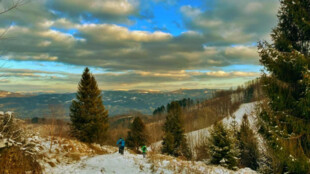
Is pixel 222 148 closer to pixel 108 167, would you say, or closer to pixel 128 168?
pixel 128 168

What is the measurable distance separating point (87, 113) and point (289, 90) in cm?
Result: 2756

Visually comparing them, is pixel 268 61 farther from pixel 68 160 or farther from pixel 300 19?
pixel 68 160

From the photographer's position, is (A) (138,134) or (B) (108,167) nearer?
(B) (108,167)

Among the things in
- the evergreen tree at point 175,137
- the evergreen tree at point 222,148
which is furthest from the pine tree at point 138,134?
the evergreen tree at point 222,148

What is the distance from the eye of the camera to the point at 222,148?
2270 centimetres

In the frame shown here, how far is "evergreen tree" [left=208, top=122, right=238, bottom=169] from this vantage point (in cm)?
2228

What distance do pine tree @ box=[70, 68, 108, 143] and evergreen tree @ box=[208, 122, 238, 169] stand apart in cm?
1765

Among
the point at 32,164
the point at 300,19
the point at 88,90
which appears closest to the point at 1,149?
the point at 32,164

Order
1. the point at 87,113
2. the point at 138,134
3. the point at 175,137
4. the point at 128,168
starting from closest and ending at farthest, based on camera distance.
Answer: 1. the point at 128,168
2. the point at 87,113
3. the point at 175,137
4. the point at 138,134

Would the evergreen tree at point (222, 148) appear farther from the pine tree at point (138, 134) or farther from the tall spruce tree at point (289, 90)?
the pine tree at point (138, 134)

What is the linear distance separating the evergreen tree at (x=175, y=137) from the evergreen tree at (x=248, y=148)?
12.3 m

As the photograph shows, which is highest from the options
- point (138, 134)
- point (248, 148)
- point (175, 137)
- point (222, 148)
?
A: point (222, 148)

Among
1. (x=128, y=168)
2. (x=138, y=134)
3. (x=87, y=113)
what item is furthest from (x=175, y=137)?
(x=128, y=168)

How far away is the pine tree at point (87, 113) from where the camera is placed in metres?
30.8
